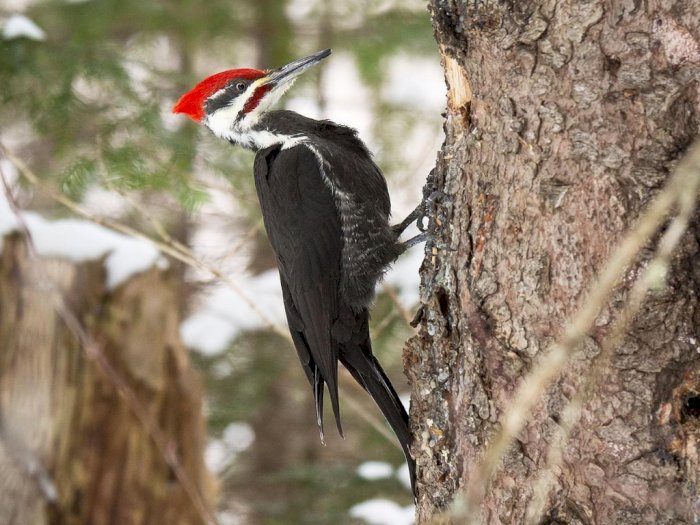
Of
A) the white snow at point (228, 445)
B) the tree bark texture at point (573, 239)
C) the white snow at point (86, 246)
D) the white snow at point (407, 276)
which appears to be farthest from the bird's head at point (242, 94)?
the white snow at point (228, 445)

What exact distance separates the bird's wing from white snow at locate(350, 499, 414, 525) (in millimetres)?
926

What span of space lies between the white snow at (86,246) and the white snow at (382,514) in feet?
5.50

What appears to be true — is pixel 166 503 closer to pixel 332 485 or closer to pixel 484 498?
pixel 332 485

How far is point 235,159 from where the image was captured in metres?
5.24

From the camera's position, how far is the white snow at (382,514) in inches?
152

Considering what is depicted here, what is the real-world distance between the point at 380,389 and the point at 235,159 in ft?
8.63

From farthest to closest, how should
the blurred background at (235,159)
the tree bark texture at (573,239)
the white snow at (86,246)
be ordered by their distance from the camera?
the blurred background at (235,159) < the white snow at (86,246) < the tree bark texture at (573,239)

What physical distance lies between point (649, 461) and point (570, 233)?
54cm

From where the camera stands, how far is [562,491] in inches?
80.0

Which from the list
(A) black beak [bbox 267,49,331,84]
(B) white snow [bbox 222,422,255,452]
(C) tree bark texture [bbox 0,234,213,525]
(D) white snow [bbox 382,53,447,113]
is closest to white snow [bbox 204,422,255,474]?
(B) white snow [bbox 222,422,255,452]

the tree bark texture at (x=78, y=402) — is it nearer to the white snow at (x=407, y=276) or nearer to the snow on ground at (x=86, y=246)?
the snow on ground at (x=86, y=246)

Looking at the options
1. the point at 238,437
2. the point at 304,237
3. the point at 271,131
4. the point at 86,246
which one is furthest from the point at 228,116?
the point at 238,437

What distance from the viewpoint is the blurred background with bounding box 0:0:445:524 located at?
449cm

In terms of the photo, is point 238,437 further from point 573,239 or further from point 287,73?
point 573,239
